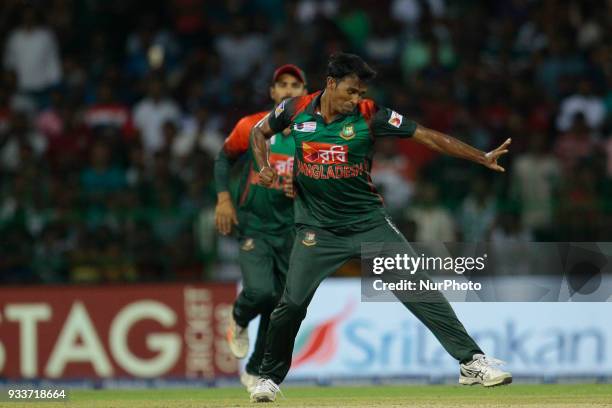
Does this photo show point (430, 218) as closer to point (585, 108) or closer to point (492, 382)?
point (585, 108)

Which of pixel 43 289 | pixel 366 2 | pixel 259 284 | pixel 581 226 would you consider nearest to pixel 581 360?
pixel 581 226

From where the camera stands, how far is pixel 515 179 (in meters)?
14.4

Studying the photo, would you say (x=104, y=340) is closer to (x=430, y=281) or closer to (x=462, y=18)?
(x=430, y=281)

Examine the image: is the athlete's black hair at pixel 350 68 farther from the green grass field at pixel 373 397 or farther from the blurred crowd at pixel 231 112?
the blurred crowd at pixel 231 112

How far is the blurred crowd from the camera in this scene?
13.9 m

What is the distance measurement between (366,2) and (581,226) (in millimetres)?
5078

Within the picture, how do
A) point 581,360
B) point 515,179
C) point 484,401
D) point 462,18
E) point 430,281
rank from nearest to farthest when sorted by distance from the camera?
point 430,281 → point 484,401 → point 581,360 → point 515,179 → point 462,18

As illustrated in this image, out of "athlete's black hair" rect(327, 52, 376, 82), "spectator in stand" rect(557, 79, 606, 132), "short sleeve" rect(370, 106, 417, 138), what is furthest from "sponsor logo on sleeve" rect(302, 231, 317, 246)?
"spectator in stand" rect(557, 79, 606, 132)

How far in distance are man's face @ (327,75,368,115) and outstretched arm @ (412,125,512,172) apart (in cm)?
46

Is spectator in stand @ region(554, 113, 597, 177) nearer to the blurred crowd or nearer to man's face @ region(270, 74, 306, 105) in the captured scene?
the blurred crowd

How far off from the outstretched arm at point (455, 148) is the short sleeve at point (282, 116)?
89 centimetres

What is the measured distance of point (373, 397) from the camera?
35.1 feet

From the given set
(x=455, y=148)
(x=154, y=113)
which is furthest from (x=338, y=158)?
(x=154, y=113)

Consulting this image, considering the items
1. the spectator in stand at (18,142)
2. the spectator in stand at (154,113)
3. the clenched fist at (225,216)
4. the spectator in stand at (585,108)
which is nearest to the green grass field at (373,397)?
the clenched fist at (225,216)
